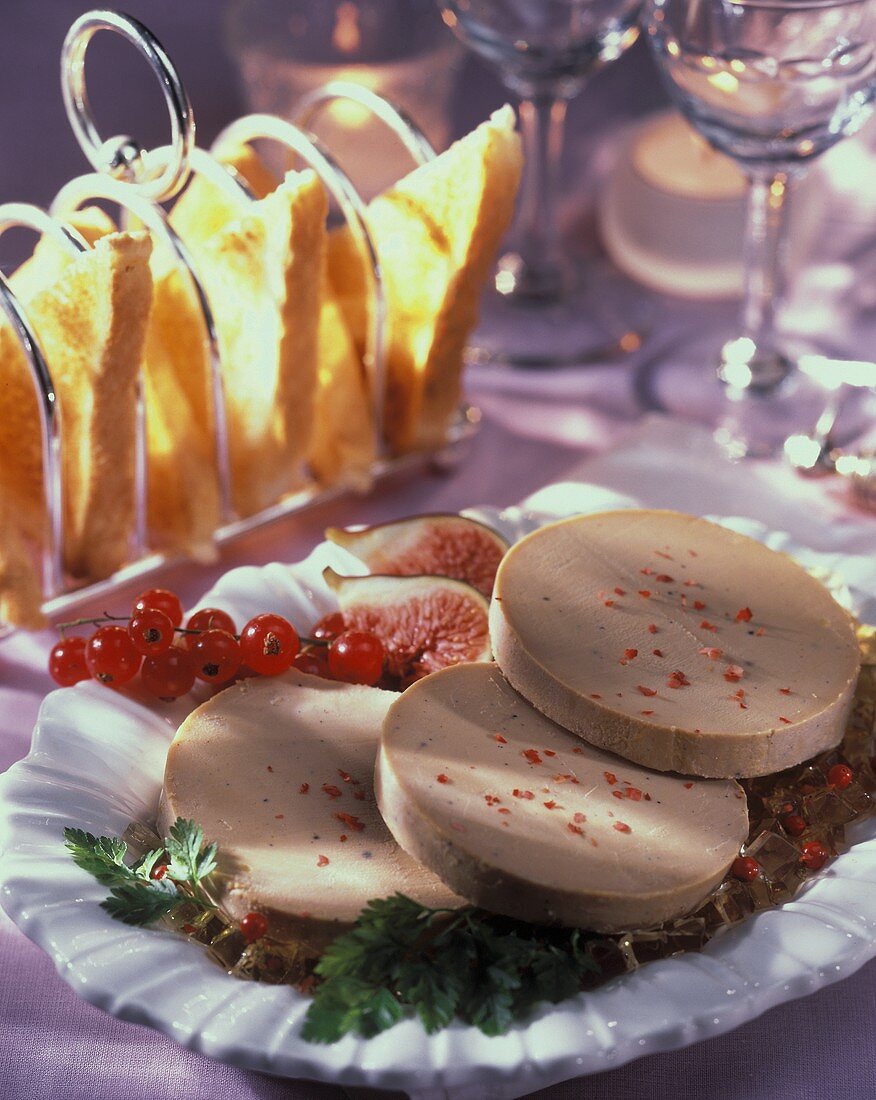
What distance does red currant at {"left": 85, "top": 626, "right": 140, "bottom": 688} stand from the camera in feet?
5.29

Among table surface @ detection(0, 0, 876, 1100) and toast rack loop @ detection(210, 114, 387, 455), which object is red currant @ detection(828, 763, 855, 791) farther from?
toast rack loop @ detection(210, 114, 387, 455)

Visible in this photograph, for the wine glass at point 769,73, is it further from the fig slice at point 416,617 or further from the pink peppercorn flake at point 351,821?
the pink peppercorn flake at point 351,821

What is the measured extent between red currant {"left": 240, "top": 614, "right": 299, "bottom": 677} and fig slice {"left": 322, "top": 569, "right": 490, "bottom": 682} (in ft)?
0.48

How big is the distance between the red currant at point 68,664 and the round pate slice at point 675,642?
53 cm

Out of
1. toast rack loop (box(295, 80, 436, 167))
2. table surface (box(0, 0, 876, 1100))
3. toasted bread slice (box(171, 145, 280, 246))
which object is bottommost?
table surface (box(0, 0, 876, 1100))

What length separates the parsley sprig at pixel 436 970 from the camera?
A: 1202 mm

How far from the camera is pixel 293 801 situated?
1461mm

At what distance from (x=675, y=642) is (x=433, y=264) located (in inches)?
32.1

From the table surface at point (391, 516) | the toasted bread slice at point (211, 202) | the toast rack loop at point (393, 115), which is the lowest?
the table surface at point (391, 516)

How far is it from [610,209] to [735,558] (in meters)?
1.42

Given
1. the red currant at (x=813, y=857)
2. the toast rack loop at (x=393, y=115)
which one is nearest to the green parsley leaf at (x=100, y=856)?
the red currant at (x=813, y=857)

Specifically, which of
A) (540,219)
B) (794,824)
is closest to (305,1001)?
(794,824)

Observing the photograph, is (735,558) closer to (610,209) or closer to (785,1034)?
(785,1034)

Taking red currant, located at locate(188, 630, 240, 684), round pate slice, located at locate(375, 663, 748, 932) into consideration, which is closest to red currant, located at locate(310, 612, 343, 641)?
red currant, located at locate(188, 630, 240, 684)
